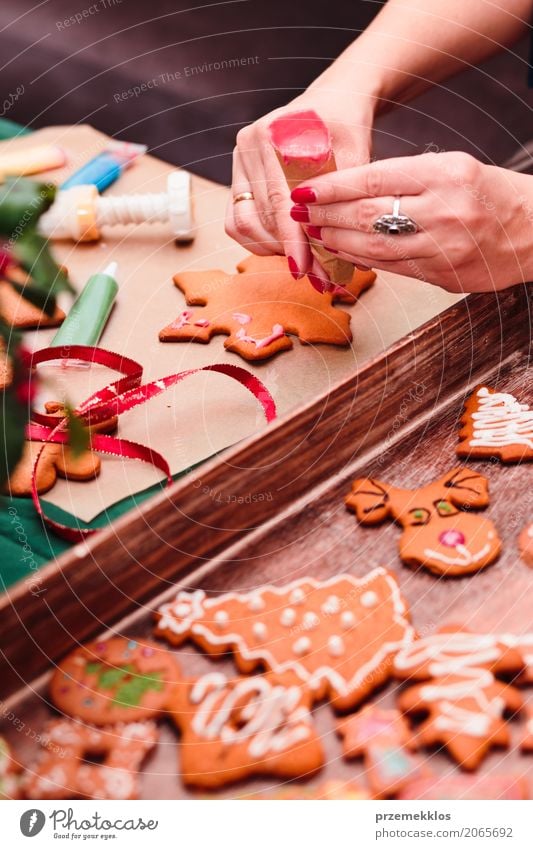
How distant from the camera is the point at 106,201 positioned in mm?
1104

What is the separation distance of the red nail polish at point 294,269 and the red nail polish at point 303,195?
0.10 meters

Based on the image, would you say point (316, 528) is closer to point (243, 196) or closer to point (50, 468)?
point (50, 468)

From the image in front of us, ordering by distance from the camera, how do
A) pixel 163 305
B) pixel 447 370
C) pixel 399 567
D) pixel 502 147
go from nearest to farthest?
pixel 399 567 → pixel 447 370 → pixel 163 305 → pixel 502 147

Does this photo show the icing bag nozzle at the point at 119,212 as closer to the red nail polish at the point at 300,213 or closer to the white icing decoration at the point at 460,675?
the red nail polish at the point at 300,213

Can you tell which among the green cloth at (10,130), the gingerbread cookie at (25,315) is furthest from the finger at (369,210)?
the green cloth at (10,130)

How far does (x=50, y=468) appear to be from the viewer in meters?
0.82

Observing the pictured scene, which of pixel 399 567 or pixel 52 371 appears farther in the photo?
pixel 52 371

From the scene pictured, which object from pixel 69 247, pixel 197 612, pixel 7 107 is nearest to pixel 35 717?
pixel 197 612

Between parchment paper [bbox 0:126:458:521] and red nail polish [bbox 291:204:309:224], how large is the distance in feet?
0.46

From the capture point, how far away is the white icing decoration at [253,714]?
59 cm

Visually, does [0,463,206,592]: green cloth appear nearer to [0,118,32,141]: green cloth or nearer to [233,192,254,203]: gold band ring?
[233,192,254,203]: gold band ring
